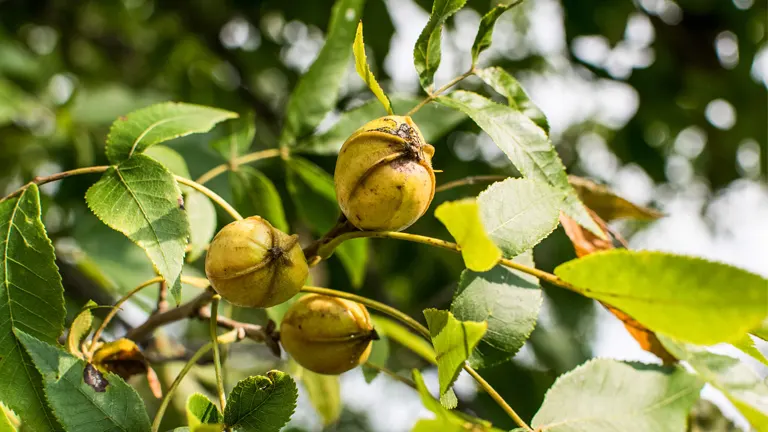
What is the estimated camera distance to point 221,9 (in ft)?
14.9

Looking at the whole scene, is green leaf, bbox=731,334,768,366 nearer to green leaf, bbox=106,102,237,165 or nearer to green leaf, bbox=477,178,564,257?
green leaf, bbox=477,178,564,257

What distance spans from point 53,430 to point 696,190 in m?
5.82

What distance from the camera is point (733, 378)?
130 centimetres

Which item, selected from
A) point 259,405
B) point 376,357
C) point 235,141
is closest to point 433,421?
point 259,405

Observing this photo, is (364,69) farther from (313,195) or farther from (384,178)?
(313,195)

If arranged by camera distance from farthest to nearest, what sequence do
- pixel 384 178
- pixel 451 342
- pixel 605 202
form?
pixel 605 202 < pixel 384 178 < pixel 451 342

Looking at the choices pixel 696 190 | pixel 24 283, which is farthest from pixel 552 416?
pixel 696 190

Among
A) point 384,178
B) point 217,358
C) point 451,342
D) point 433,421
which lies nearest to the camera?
point 433,421

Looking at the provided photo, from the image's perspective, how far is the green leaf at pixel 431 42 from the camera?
1.51 meters

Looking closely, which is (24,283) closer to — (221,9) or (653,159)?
(221,9)

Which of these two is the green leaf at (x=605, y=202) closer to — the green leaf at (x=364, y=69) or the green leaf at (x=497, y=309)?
the green leaf at (x=497, y=309)

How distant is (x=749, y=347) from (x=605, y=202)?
653 millimetres

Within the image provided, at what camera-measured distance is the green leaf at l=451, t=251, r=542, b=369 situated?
149 cm

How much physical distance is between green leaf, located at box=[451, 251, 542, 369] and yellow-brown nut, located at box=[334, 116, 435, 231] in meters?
0.23
